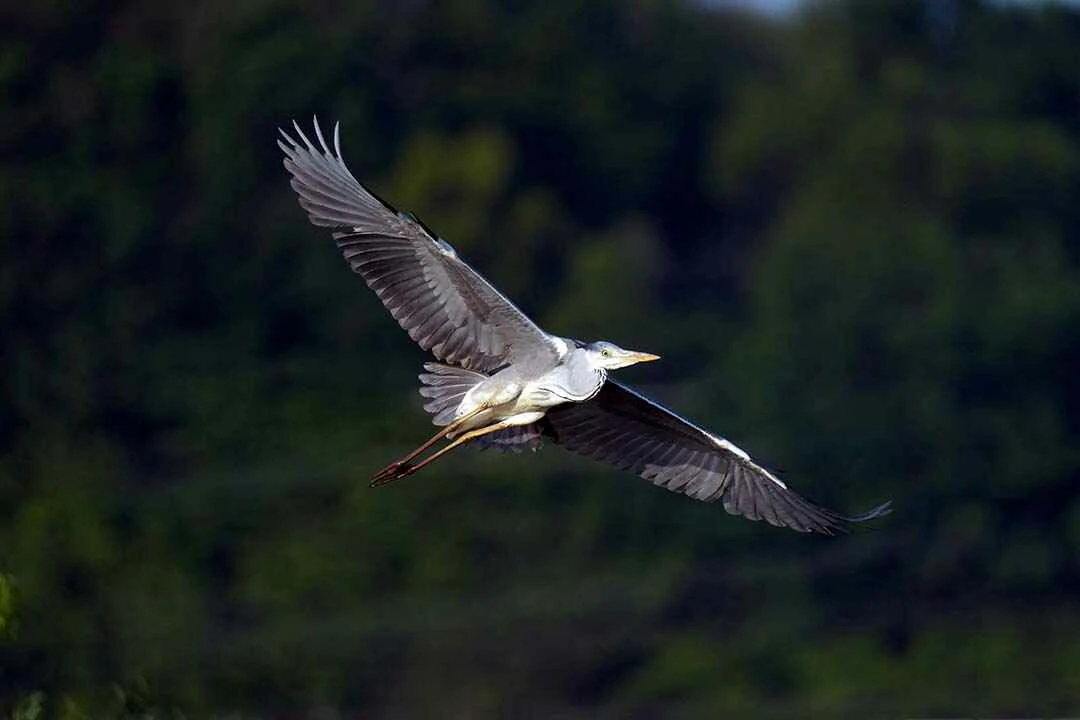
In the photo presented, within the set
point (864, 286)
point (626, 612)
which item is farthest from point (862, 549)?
point (864, 286)

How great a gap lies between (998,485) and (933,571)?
1.60m

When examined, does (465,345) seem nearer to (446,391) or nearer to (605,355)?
(446,391)

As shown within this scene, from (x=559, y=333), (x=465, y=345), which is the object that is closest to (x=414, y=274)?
(x=465, y=345)

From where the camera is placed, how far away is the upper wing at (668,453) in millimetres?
9938

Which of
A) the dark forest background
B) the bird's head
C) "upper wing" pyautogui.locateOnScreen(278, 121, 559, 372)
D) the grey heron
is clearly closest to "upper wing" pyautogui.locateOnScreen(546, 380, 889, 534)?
the grey heron

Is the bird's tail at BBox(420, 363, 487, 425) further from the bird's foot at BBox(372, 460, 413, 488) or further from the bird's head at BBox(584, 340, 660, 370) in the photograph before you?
the bird's head at BBox(584, 340, 660, 370)

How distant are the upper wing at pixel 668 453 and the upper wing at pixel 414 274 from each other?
0.58 metres

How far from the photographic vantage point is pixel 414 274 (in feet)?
30.9

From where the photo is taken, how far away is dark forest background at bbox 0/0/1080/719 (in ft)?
87.5

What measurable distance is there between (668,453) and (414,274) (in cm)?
148

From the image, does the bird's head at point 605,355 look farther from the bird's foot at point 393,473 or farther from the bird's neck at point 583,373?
the bird's foot at point 393,473

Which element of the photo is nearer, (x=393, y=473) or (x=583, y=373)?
(x=583, y=373)

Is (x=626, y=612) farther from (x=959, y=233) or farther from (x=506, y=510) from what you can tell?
(x=959, y=233)

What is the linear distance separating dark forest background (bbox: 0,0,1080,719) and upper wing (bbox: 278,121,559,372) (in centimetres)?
1142
